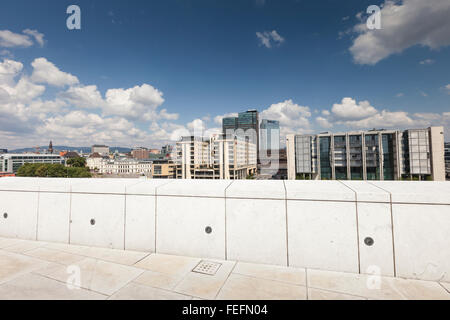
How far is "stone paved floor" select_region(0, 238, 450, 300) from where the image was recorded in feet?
12.6

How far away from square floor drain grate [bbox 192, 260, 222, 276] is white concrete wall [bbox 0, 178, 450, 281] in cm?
30

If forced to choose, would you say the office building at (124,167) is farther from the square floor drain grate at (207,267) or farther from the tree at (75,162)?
the square floor drain grate at (207,267)

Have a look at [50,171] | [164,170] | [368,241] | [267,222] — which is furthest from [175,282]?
[50,171]

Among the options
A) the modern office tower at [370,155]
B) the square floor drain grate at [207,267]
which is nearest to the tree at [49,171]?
the modern office tower at [370,155]

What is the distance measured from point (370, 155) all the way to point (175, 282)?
90162 mm

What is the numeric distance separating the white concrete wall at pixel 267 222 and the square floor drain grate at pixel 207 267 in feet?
0.98

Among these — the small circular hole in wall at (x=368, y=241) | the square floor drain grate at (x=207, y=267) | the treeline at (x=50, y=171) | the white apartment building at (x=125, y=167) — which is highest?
the white apartment building at (x=125, y=167)

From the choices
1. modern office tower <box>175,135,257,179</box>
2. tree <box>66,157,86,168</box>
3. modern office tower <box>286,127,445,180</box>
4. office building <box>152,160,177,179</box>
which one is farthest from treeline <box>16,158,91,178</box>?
modern office tower <box>286,127,445,180</box>

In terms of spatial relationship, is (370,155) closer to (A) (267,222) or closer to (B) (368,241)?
(B) (368,241)

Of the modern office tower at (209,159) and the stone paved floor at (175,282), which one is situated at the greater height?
the modern office tower at (209,159)

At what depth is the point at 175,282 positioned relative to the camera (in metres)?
4.29

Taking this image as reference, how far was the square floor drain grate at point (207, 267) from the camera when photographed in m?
4.77
